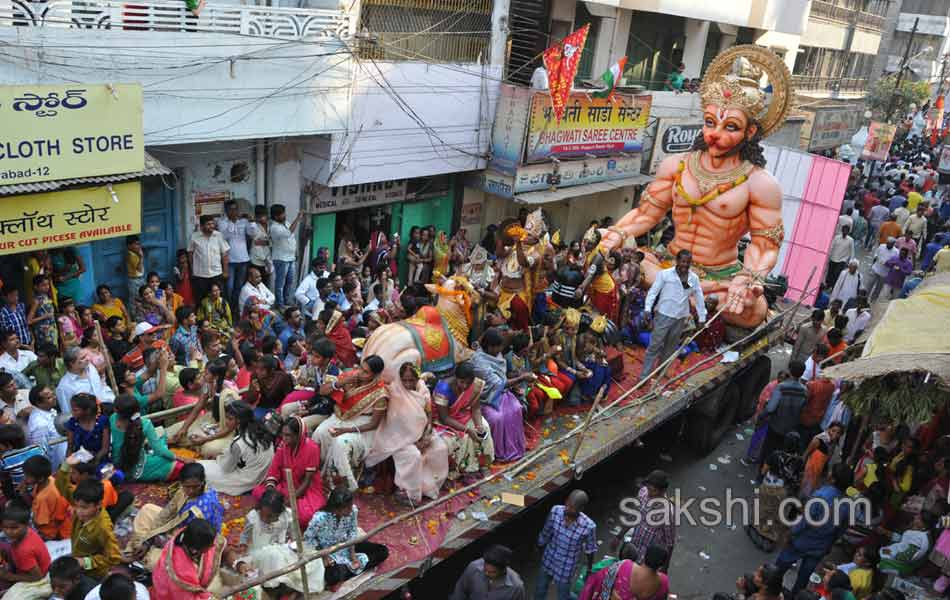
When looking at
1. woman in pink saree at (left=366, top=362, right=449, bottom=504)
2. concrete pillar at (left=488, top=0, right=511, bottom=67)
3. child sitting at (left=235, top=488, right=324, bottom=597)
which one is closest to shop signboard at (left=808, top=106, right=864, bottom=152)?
concrete pillar at (left=488, top=0, right=511, bottom=67)

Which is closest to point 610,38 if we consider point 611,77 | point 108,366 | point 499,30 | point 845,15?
point 611,77

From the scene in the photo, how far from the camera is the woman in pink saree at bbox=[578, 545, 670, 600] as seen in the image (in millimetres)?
5121

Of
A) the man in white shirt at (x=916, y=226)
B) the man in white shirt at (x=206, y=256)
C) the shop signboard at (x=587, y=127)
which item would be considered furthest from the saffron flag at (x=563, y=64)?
the man in white shirt at (x=916, y=226)

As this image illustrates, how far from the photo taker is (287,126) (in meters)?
9.84

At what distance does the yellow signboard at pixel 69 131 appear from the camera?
7.07m

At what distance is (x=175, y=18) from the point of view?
8.44 m

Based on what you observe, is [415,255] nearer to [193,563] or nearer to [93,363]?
[93,363]

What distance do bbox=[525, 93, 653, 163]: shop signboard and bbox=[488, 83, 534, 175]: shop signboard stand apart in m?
0.14

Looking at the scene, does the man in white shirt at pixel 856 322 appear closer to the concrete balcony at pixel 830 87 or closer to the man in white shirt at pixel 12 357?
the man in white shirt at pixel 12 357

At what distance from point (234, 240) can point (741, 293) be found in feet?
19.9

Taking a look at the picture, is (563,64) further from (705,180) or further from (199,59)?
(199,59)

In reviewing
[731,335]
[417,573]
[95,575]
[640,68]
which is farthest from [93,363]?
[640,68]

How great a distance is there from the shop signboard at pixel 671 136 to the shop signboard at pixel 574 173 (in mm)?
630

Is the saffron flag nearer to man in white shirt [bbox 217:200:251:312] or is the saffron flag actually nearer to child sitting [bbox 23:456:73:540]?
man in white shirt [bbox 217:200:251:312]
